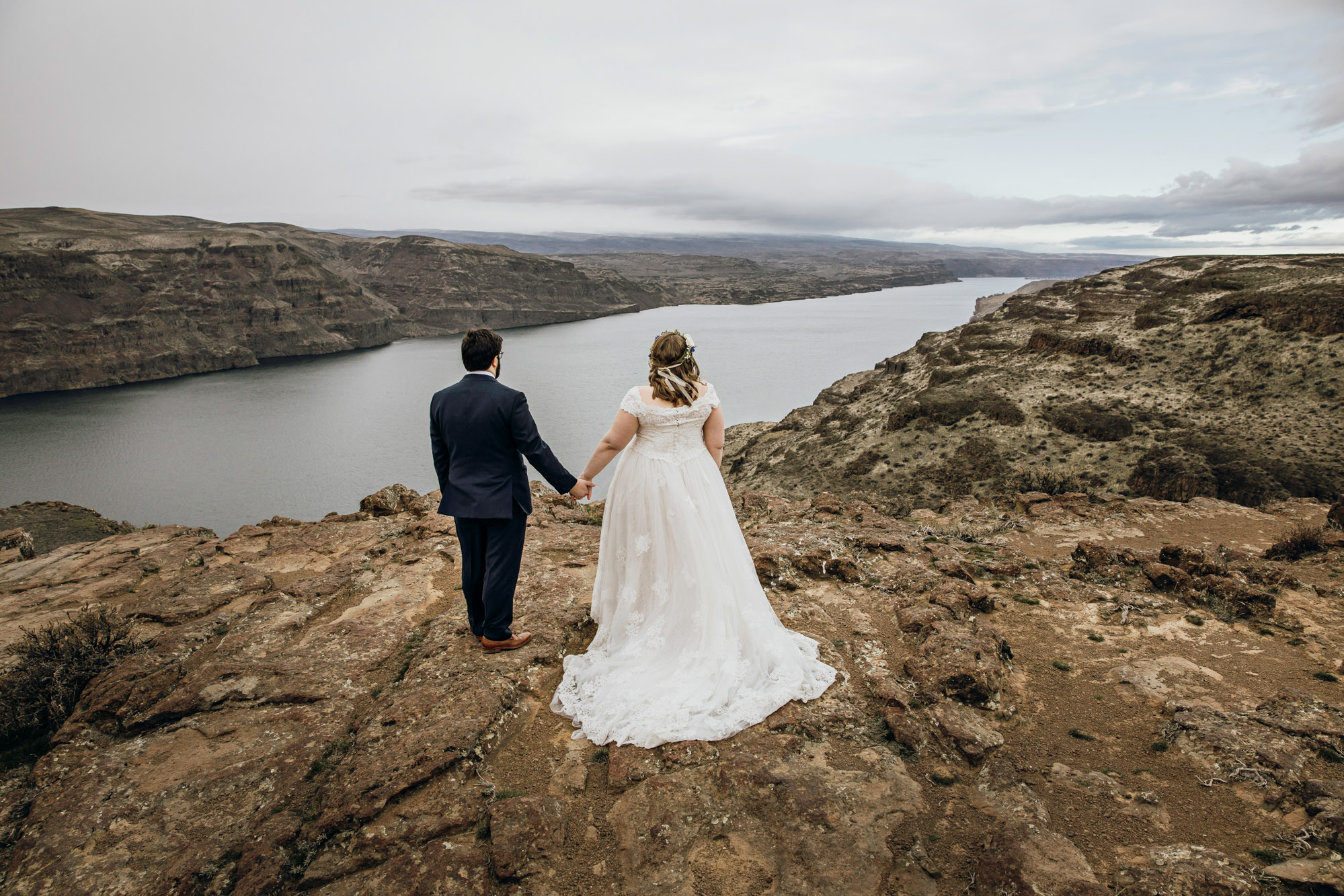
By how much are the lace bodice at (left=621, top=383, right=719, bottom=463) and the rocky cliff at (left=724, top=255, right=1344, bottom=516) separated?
56.9 ft

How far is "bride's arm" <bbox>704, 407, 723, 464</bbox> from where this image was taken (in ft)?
14.5

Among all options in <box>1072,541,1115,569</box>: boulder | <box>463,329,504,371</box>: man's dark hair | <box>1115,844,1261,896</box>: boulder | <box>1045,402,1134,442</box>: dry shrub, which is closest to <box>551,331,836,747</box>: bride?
<box>463,329,504,371</box>: man's dark hair

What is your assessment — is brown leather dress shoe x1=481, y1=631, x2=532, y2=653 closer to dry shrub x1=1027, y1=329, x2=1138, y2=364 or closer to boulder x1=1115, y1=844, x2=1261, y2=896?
boulder x1=1115, y1=844, x2=1261, y2=896

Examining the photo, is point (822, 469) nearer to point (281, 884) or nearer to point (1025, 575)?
point (1025, 575)

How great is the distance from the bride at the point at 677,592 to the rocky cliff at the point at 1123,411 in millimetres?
17073

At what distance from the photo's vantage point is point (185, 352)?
7794 centimetres

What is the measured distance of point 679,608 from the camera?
14.3 ft

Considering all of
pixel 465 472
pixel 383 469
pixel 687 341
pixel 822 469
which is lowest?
pixel 383 469

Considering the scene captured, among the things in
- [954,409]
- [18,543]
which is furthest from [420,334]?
[18,543]

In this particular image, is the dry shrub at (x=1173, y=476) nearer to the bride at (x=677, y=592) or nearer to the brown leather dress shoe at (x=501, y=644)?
the bride at (x=677, y=592)

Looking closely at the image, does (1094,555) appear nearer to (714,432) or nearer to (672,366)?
(714,432)

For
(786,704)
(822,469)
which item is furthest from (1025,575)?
(822,469)

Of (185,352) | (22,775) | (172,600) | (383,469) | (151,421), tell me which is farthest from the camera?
(185,352)

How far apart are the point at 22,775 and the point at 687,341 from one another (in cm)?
480
